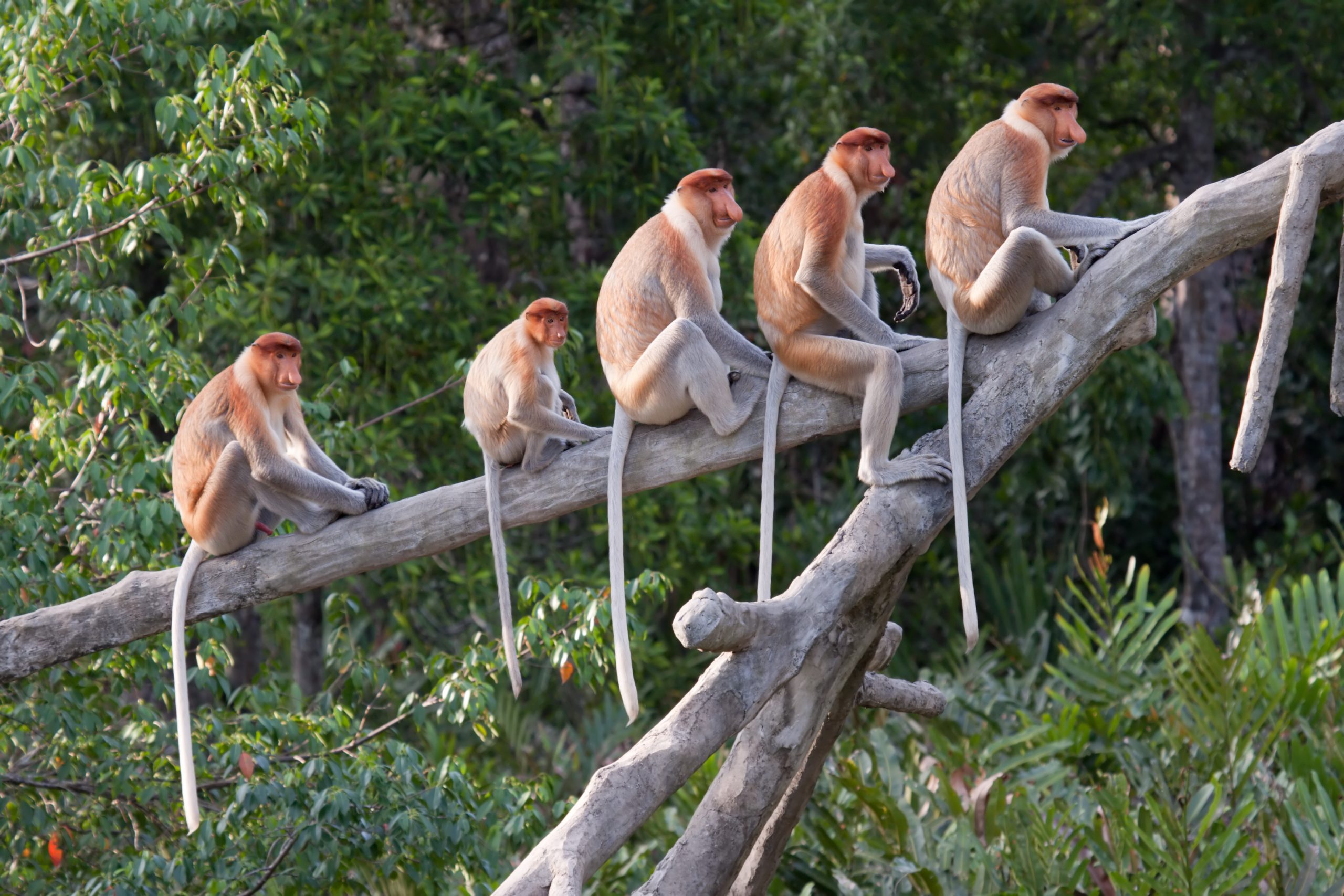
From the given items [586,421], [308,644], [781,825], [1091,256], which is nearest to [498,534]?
[781,825]

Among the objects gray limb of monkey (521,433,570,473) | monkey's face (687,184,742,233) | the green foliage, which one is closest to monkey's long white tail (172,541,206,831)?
gray limb of monkey (521,433,570,473)

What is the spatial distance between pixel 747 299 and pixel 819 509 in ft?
6.91

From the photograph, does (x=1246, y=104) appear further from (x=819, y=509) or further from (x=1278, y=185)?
(x=1278, y=185)

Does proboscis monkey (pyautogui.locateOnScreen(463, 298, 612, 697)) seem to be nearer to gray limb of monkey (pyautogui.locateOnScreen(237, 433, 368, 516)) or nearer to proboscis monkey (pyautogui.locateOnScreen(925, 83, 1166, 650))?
gray limb of monkey (pyautogui.locateOnScreen(237, 433, 368, 516))

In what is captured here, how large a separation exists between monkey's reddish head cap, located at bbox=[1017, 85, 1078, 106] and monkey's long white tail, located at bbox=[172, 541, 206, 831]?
1998 millimetres

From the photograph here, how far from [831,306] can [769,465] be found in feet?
1.14

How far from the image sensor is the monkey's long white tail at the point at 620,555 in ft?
7.94

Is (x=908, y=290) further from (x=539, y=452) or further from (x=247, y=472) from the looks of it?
(x=247, y=472)

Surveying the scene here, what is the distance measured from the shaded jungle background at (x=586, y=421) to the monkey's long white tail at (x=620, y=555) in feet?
2.33

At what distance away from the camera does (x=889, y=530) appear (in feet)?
8.04

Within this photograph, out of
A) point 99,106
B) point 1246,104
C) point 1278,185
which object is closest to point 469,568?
point 99,106

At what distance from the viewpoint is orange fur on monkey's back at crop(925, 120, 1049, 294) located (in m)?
2.74

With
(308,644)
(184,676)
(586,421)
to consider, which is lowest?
(308,644)

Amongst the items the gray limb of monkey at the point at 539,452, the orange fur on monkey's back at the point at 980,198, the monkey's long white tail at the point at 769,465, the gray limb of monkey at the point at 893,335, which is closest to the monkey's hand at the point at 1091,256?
the orange fur on monkey's back at the point at 980,198
